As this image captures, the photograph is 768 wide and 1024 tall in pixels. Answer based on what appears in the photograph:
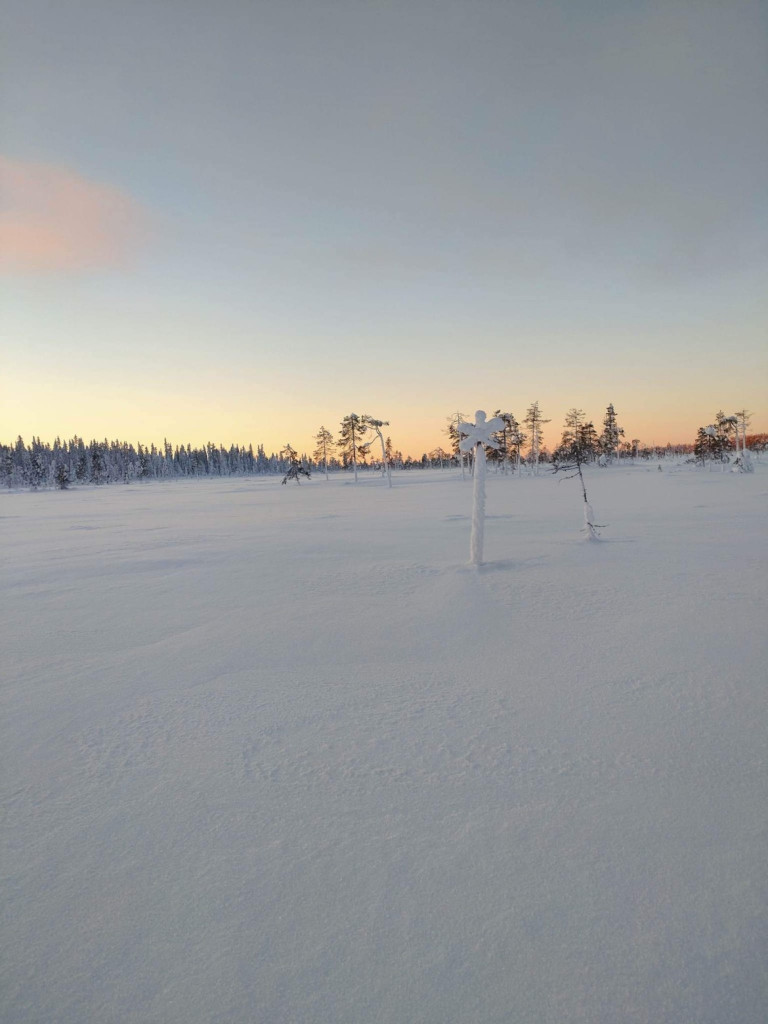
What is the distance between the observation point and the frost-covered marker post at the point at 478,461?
9.16 metres

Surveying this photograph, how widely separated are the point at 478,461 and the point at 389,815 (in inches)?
290

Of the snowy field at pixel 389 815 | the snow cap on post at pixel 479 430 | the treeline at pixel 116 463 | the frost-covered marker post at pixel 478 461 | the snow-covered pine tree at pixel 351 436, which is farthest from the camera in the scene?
the treeline at pixel 116 463

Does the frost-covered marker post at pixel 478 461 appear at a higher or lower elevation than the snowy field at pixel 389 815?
higher

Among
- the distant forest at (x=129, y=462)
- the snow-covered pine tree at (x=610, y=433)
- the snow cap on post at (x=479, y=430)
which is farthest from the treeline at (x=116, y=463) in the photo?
the snow cap on post at (x=479, y=430)

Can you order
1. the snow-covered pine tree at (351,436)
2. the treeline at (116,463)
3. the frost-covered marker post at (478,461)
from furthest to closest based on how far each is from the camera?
1. the treeline at (116,463)
2. the snow-covered pine tree at (351,436)
3. the frost-covered marker post at (478,461)

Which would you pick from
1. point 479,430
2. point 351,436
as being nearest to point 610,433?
point 351,436

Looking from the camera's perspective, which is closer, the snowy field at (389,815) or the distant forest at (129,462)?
the snowy field at (389,815)

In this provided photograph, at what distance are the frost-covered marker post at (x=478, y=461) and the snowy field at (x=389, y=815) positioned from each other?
2.49m

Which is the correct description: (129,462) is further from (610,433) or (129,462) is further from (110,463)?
(610,433)

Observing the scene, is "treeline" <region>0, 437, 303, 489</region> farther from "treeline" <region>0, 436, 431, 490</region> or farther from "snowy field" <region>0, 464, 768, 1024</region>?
"snowy field" <region>0, 464, 768, 1024</region>

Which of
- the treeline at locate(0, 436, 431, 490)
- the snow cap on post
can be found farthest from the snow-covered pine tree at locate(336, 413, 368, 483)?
the snow cap on post

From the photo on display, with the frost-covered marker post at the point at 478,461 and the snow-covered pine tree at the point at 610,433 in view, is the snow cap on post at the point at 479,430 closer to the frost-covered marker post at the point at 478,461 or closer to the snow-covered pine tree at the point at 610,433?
the frost-covered marker post at the point at 478,461

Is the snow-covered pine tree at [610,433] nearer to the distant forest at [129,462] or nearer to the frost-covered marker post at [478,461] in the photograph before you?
the distant forest at [129,462]

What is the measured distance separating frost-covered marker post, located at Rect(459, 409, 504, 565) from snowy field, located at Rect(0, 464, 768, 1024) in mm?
2492
